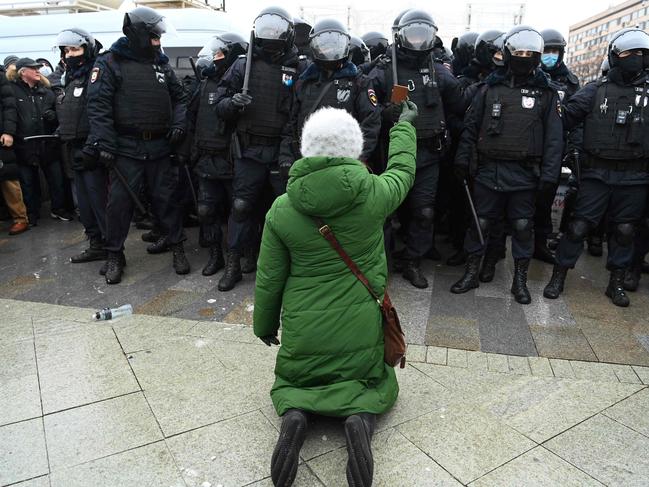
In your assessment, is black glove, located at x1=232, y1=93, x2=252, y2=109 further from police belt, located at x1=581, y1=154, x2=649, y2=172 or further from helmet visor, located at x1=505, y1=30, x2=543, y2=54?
police belt, located at x1=581, y1=154, x2=649, y2=172

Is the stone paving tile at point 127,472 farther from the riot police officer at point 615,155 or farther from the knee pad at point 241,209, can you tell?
the riot police officer at point 615,155

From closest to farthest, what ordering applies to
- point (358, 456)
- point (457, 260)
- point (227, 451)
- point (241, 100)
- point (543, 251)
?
point (358, 456) < point (227, 451) < point (241, 100) < point (457, 260) < point (543, 251)

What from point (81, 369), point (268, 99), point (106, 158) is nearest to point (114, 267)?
point (106, 158)

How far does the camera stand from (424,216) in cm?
457

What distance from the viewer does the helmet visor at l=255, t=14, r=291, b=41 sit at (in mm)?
4254

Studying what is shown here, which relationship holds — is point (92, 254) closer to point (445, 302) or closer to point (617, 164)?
point (445, 302)

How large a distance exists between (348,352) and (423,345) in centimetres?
130

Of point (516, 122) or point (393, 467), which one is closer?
point (393, 467)

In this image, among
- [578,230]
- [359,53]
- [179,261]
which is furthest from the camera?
[359,53]

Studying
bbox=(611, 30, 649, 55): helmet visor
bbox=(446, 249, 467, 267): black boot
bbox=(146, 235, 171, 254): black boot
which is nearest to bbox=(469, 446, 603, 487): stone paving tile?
bbox=(446, 249, 467, 267): black boot

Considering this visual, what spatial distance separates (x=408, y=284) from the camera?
4680mm

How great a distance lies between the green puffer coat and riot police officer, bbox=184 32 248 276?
258 centimetres

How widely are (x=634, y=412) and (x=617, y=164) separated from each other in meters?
2.20

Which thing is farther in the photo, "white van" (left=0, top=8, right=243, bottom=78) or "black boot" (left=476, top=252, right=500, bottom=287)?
"white van" (left=0, top=8, right=243, bottom=78)
